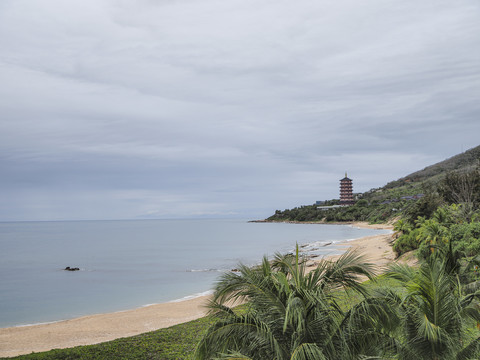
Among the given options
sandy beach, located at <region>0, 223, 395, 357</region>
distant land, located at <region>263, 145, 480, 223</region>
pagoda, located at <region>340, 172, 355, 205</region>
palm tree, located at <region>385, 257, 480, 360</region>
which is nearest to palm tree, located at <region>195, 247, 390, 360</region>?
palm tree, located at <region>385, 257, 480, 360</region>

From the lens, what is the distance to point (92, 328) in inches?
791

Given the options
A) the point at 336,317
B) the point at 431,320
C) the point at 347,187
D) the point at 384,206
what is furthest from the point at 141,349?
the point at 347,187

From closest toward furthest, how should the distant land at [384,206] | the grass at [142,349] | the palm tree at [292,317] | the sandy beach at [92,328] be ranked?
1. the palm tree at [292,317]
2. the grass at [142,349]
3. the sandy beach at [92,328]
4. the distant land at [384,206]

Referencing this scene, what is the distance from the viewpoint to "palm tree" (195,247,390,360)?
6109mm

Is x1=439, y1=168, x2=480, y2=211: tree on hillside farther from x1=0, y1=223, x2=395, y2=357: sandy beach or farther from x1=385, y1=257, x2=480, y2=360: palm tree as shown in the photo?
x1=385, y1=257, x2=480, y2=360: palm tree

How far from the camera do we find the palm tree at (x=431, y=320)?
22.0 ft

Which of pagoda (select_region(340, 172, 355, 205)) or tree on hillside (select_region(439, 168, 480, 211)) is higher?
pagoda (select_region(340, 172, 355, 205))

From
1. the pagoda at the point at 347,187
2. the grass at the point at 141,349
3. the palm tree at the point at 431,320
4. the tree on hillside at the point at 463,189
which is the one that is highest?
the pagoda at the point at 347,187

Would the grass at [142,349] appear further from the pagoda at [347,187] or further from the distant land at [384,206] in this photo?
the pagoda at [347,187]

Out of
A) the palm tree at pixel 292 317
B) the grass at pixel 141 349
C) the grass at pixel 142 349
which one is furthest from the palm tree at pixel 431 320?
the grass at pixel 141 349

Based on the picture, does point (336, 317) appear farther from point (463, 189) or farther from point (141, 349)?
point (463, 189)

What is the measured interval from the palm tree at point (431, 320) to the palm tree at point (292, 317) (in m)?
0.76

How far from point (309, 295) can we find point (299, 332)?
0.58 metres

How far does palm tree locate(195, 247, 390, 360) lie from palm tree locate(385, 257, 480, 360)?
30.0 inches
